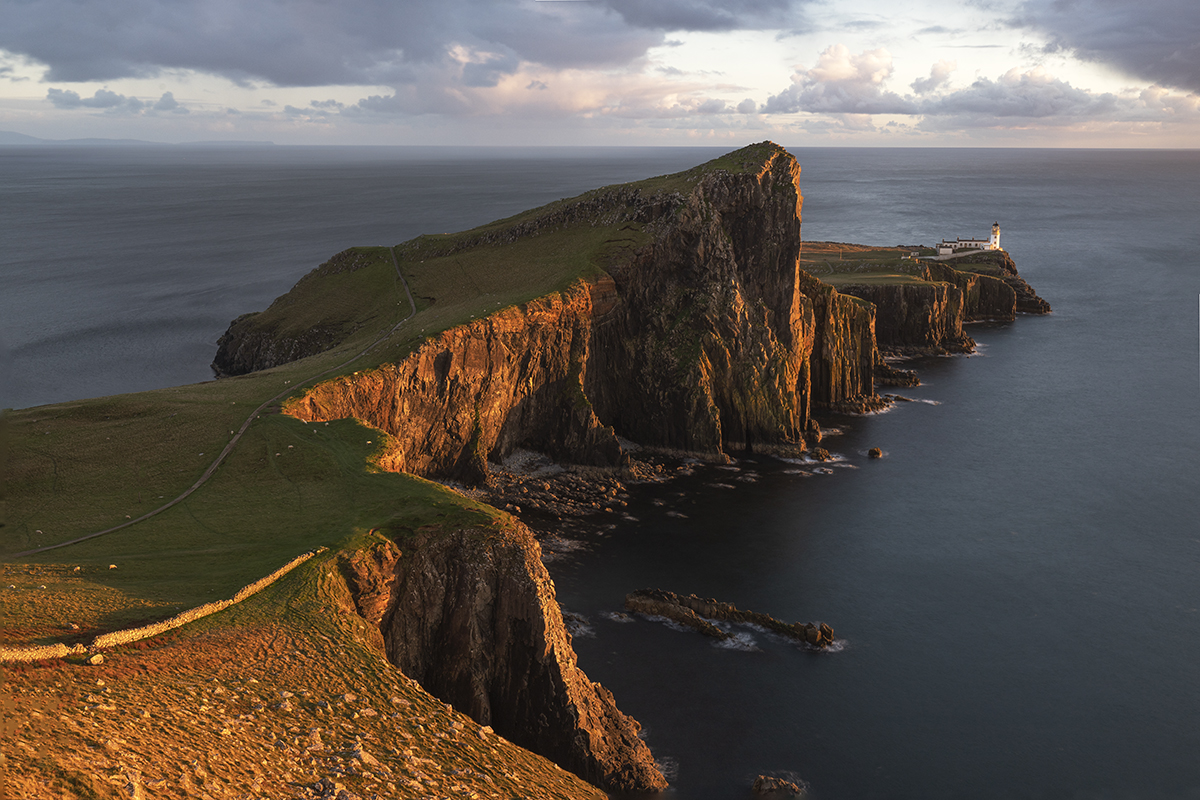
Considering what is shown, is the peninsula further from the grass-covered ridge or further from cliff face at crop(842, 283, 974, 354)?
cliff face at crop(842, 283, 974, 354)

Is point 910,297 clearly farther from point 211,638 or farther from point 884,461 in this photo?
point 211,638

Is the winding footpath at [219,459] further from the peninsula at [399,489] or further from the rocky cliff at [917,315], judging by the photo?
the rocky cliff at [917,315]

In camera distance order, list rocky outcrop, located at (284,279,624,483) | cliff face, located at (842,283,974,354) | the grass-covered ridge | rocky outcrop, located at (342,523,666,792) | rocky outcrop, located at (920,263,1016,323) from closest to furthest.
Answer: the grass-covered ridge
rocky outcrop, located at (342,523,666,792)
rocky outcrop, located at (284,279,624,483)
cliff face, located at (842,283,974,354)
rocky outcrop, located at (920,263,1016,323)

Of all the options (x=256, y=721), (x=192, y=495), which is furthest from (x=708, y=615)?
(x=256, y=721)

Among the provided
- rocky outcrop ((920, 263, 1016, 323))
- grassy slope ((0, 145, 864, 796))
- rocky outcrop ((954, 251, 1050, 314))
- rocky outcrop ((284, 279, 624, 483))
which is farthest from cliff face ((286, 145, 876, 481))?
rocky outcrop ((954, 251, 1050, 314))

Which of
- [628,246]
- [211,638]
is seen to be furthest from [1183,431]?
[211,638]
